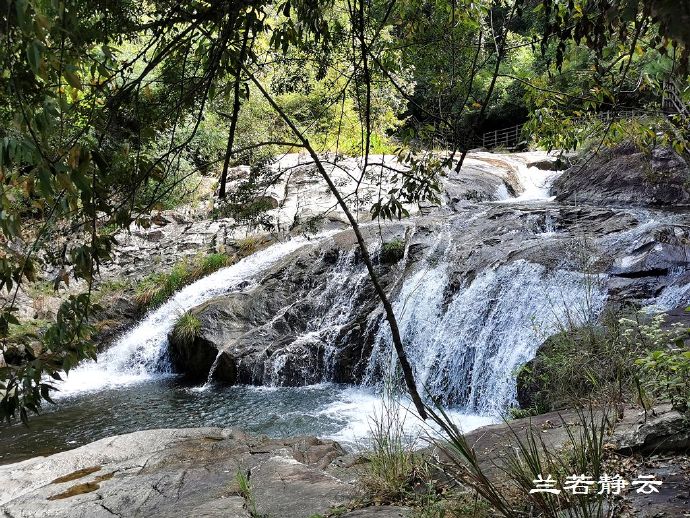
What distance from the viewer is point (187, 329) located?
445 inches

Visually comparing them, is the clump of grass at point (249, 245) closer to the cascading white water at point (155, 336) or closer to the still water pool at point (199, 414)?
the cascading white water at point (155, 336)

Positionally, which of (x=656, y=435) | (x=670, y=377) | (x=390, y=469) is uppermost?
(x=670, y=377)

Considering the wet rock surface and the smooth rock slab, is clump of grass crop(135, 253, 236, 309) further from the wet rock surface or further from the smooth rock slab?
the smooth rock slab

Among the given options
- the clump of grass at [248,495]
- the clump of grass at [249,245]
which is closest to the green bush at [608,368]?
the clump of grass at [248,495]

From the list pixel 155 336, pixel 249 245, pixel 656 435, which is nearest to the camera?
pixel 656 435

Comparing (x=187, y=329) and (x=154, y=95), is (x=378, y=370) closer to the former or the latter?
(x=187, y=329)

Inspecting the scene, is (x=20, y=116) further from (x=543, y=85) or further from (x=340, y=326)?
(x=340, y=326)

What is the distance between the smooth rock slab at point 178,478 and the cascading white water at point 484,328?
2.73 m

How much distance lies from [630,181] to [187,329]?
968 centimetres

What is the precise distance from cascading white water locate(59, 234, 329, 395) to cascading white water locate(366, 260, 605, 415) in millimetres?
4423

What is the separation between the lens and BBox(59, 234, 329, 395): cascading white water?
38.5ft

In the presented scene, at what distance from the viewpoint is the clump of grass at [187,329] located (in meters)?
11.3

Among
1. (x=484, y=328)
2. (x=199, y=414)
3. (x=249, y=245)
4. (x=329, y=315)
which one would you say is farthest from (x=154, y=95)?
(x=249, y=245)

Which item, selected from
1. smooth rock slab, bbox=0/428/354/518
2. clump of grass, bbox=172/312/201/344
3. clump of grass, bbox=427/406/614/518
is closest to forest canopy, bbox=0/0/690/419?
clump of grass, bbox=427/406/614/518
